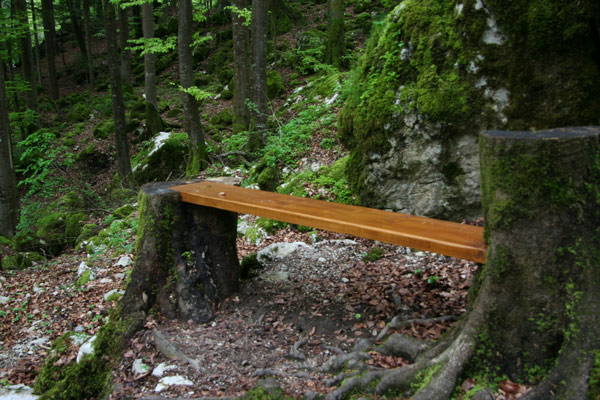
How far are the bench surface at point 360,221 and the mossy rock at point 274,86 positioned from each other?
30.0 ft

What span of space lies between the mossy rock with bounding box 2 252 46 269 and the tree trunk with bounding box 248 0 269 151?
15.2 ft

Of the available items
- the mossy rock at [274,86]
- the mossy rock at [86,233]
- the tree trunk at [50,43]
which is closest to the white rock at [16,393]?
the mossy rock at [86,233]

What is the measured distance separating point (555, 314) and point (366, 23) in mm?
15353

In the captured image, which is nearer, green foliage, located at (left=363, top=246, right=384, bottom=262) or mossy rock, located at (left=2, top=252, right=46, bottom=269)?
green foliage, located at (left=363, top=246, right=384, bottom=262)

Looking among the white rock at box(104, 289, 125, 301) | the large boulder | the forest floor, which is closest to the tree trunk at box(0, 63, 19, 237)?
the forest floor

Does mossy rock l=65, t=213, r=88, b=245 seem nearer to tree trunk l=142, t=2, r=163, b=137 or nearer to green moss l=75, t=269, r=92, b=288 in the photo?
green moss l=75, t=269, r=92, b=288

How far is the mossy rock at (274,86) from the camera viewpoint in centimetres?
1280

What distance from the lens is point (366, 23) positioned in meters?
15.7

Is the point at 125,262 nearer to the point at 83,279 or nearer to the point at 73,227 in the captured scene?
the point at 83,279

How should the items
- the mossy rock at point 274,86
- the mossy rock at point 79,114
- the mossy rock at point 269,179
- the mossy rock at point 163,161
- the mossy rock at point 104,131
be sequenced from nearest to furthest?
1. the mossy rock at point 269,179
2. the mossy rock at point 163,161
3. the mossy rock at point 274,86
4. the mossy rock at point 104,131
5. the mossy rock at point 79,114

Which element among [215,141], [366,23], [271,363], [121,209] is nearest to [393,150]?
[271,363]

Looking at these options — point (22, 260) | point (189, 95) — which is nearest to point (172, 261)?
point (22, 260)

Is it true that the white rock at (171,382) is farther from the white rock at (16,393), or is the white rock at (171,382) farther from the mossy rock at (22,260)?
the mossy rock at (22,260)

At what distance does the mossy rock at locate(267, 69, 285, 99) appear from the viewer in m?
12.8
